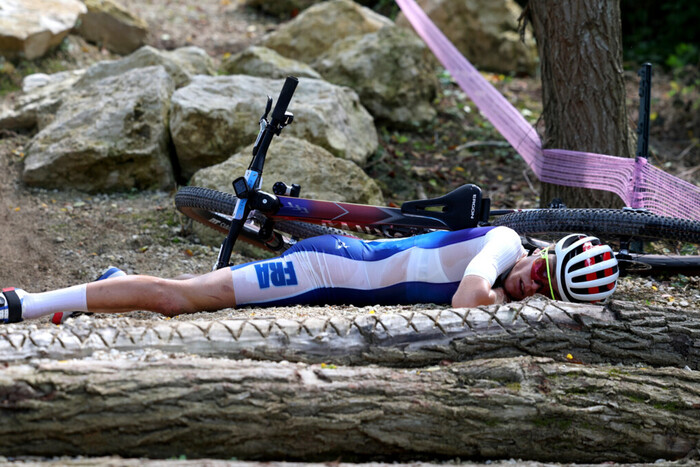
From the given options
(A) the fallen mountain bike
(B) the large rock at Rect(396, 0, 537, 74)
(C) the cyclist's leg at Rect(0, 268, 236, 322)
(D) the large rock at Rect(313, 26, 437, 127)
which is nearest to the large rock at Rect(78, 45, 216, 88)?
(D) the large rock at Rect(313, 26, 437, 127)

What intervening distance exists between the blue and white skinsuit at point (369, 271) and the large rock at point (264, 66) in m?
3.56

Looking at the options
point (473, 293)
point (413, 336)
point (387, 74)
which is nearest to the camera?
point (413, 336)

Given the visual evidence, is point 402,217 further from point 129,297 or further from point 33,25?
point 33,25

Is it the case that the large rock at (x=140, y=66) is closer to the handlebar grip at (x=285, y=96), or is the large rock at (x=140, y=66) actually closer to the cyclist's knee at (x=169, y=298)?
the handlebar grip at (x=285, y=96)

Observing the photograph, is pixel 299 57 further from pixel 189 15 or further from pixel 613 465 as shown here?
pixel 613 465

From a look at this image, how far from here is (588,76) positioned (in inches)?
184

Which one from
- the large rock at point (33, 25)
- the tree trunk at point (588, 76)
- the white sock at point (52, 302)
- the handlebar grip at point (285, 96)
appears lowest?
the white sock at point (52, 302)

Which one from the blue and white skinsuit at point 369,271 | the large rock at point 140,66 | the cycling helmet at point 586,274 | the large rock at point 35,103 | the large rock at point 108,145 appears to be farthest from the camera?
the large rock at point 140,66

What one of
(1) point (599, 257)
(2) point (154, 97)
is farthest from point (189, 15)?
(1) point (599, 257)

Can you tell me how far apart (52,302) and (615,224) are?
287 cm

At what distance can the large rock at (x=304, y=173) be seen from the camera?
496 centimetres

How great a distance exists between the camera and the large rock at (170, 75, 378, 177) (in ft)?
18.4

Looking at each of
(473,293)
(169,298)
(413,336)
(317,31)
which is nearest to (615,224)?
(473,293)

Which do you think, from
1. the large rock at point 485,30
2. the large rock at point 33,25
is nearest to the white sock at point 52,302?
the large rock at point 33,25
